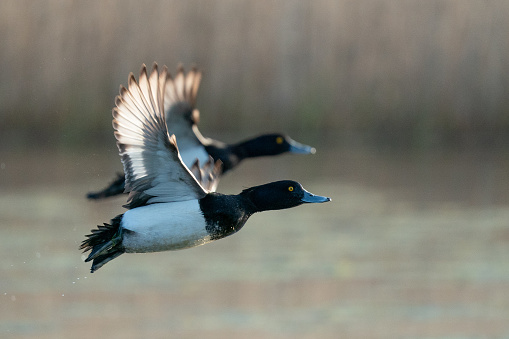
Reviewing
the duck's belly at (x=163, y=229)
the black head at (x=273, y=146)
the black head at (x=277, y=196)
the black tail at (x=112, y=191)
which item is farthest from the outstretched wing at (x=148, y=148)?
the black head at (x=273, y=146)

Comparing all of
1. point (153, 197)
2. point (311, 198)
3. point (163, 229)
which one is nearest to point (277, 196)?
point (311, 198)

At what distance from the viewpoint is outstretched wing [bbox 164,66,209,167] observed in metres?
8.27

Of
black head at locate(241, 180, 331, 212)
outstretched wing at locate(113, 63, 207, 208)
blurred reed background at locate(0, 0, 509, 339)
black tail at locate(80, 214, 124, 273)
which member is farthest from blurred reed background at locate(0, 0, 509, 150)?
black tail at locate(80, 214, 124, 273)

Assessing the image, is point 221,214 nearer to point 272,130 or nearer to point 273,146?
point 273,146

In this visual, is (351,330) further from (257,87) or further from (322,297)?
(257,87)

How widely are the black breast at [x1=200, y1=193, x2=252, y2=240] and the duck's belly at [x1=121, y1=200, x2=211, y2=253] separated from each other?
4 cm

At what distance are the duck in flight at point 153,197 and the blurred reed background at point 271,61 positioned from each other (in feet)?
26.4

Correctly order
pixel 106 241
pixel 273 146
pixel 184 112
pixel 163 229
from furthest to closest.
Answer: pixel 273 146, pixel 184 112, pixel 106 241, pixel 163 229

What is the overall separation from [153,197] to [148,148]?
31cm

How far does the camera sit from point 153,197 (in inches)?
217

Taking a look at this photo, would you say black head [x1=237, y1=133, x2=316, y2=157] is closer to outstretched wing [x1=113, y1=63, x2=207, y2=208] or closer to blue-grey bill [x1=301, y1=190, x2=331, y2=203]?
blue-grey bill [x1=301, y1=190, x2=331, y2=203]

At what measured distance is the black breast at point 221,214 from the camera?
5379 millimetres

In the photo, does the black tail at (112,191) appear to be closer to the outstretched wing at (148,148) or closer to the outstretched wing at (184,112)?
the outstretched wing at (184,112)

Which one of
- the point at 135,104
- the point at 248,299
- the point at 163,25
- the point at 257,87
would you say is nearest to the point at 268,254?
the point at 248,299
